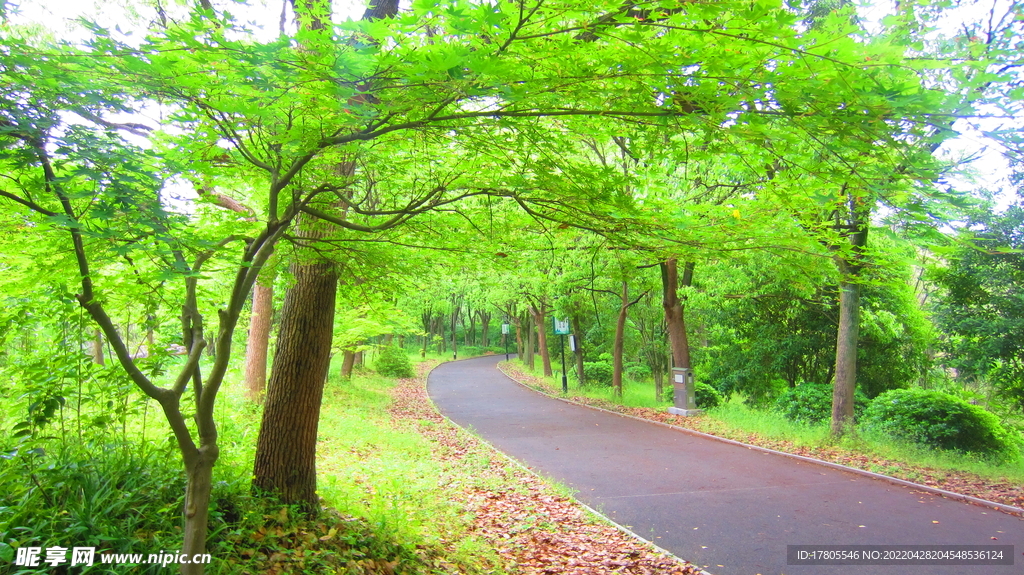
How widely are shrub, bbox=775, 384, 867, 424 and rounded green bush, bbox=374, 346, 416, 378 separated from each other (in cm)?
1839

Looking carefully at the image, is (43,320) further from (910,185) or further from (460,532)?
(910,185)

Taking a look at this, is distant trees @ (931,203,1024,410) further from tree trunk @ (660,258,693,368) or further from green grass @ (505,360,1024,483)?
tree trunk @ (660,258,693,368)

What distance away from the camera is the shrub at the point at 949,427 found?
412 inches

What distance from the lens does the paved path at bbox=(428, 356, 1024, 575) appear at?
5.93 meters

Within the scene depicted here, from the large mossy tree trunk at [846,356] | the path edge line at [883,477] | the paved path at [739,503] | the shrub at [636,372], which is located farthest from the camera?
the shrub at [636,372]

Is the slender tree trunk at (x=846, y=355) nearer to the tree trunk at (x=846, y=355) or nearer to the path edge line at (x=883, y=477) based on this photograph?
the tree trunk at (x=846, y=355)

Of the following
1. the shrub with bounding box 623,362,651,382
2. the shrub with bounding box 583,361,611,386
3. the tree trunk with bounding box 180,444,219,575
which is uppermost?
the tree trunk with bounding box 180,444,219,575

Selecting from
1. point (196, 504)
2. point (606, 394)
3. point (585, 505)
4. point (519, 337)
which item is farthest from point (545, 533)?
point (519, 337)

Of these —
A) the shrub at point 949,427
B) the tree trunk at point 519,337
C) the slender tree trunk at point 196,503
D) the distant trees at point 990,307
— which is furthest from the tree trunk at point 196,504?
the tree trunk at point 519,337

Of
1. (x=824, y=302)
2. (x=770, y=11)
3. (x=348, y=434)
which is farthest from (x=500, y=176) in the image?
(x=824, y=302)

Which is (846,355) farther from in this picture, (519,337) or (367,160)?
(519,337)

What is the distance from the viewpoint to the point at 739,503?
24.5 feet

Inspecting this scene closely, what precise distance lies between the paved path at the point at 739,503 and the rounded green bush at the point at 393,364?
1574cm

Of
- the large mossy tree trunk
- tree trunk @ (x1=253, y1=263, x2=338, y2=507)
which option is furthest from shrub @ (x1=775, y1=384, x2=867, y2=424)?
tree trunk @ (x1=253, y1=263, x2=338, y2=507)
